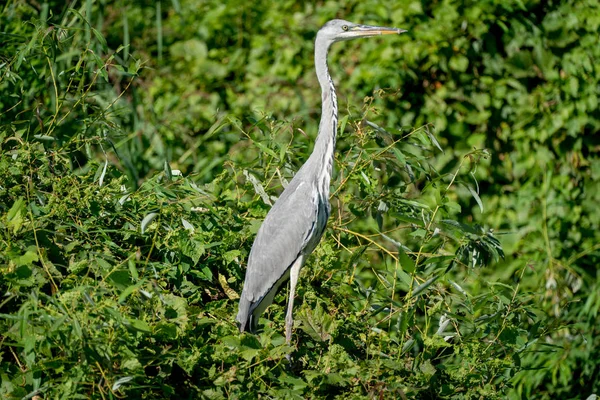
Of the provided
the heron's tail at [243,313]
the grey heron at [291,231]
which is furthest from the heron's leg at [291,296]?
the heron's tail at [243,313]

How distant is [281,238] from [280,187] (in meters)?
0.93

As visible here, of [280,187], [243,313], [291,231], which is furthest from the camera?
[280,187]

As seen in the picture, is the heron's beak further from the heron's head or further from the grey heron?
the grey heron

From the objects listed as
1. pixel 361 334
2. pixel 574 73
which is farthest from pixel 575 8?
pixel 361 334

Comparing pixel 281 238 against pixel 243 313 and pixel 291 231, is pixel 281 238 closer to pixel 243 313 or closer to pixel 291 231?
pixel 291 231

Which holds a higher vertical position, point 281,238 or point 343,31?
point 343,31

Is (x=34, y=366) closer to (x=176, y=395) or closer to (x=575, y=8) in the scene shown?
(x=176, y=395)

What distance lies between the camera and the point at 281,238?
11.5ft

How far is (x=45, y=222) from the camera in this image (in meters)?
3.06

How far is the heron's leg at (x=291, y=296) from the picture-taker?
3170 mm

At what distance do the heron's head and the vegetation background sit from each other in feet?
1.25

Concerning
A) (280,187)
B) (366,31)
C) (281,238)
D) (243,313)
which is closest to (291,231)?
(281,238)

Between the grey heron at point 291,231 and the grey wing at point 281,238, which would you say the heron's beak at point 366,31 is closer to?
the grey heron at point 291,231

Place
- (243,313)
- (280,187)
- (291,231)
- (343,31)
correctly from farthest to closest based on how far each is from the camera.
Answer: (280,187) < (343,31) < (291,231) < (243,313)
